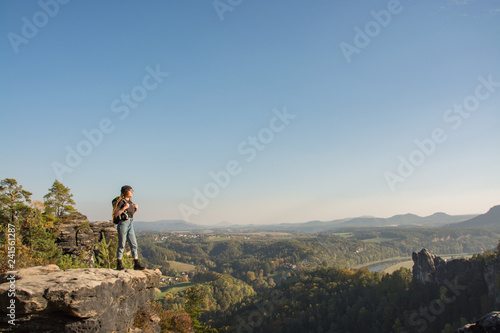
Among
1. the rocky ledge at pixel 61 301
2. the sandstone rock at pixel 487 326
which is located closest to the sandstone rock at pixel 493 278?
the sandstone rock at pixel 487 326

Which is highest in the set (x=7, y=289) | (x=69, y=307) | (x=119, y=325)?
(x=7, y=289)

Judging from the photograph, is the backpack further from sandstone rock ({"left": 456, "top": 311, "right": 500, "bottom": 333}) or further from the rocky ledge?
sandstone rock ({"left": 456, "top": 311, "right": 500, "bottom": 333})

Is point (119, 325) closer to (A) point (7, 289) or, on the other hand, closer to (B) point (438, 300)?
(A) point (7, 289)

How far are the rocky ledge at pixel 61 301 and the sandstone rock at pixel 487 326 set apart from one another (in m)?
7.25

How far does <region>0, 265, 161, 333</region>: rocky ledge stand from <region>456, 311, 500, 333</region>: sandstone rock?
725 centimetres

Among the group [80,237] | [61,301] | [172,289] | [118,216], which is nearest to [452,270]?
[80,237]

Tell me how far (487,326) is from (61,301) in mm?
7720

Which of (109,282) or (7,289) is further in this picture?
(109,282)

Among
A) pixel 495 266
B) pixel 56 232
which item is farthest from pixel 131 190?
pixel 495 266

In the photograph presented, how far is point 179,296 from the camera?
112250 millimetres

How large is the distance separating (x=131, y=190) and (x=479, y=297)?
7578 centimetres

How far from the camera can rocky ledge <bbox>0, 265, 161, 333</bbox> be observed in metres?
5.76

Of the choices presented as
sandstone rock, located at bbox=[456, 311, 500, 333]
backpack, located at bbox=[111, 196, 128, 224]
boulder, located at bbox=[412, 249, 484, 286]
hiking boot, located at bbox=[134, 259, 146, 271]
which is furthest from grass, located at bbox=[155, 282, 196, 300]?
sandstone rock, located at bbox=[456, 311, 500, 333]

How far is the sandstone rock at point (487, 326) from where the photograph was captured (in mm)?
3146
